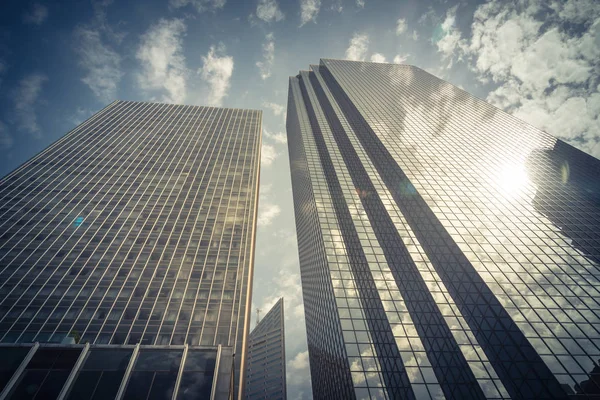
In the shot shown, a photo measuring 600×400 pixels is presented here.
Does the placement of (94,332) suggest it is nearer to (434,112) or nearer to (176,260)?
(176,260)

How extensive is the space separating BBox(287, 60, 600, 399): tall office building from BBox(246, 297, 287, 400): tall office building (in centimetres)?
5596

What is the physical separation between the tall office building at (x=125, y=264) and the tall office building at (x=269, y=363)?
302 ft

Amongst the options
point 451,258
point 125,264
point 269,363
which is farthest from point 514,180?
point 269,363

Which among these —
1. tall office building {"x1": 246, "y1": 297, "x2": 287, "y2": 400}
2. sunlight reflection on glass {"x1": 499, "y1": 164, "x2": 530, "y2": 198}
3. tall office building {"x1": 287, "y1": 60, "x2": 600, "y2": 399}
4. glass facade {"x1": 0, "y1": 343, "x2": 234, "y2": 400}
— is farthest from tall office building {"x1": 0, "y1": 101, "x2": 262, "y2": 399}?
tall office building {"x1": 246, "y1": 297, "x2": 287, "y2": 400}

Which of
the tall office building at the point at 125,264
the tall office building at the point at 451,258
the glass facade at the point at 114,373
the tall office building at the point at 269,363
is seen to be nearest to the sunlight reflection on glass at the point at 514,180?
the tall office building at the point at 451,258

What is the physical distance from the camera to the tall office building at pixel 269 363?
11509cm

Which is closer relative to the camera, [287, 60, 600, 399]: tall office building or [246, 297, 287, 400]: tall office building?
[287, 60, 600, 399]: tall office building

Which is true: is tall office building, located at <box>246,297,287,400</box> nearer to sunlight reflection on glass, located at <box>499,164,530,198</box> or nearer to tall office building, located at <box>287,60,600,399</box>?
tall office building, located at <box>287,60,600,399</box>

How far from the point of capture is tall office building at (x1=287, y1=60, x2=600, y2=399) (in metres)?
37.8

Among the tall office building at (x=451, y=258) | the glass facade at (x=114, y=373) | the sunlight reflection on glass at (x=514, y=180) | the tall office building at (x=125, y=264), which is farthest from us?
the sunlight reflection on glass at (x=514, y=180)

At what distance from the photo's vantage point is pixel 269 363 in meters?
127

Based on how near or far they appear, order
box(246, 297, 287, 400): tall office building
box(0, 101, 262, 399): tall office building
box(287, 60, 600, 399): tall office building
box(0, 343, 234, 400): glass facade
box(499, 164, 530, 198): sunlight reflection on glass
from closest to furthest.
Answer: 1. box(0, 343, 234, 400): glass facade
2. box(0, 101, 262, 399): tall office building
3. box(287, 60, 600, 399): tall office building
4. box(499, 164, 530, 198): sunlight reflection on glass
5. box(246, 297, 287, 400): tall office building

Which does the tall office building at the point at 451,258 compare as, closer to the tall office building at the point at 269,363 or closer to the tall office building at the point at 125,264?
the tall office building at the point at 125,264

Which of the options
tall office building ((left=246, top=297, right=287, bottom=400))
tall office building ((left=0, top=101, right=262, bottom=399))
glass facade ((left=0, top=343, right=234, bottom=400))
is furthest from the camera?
tall office building ((left=246, top=297, right=287, bottom=400))
